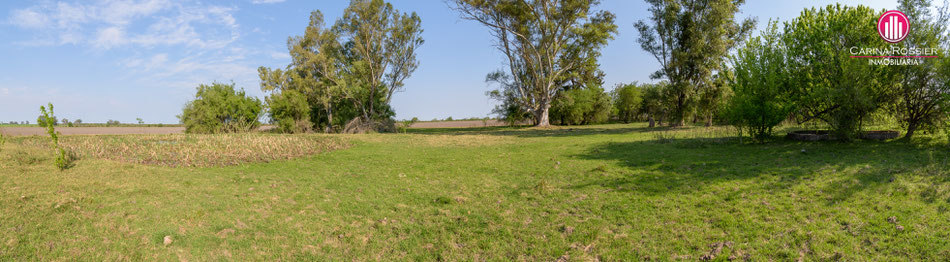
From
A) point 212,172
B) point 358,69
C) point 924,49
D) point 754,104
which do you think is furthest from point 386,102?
point 924,49

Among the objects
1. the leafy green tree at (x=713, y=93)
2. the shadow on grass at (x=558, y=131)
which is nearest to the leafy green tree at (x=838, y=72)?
the shadow on grass at (x=558, y=131)

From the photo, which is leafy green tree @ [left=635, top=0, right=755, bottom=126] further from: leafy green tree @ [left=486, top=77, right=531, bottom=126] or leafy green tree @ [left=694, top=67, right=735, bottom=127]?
leafy green tree @ [left=486, top=77, right=531, bottom=126]

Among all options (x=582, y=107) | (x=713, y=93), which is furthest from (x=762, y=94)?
(x=582, y=107)

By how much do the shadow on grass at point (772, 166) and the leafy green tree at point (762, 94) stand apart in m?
1.19

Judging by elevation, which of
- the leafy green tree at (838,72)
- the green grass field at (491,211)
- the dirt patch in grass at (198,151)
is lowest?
the green grass field at (491,211)

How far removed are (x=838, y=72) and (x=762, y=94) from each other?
2225 millimetres

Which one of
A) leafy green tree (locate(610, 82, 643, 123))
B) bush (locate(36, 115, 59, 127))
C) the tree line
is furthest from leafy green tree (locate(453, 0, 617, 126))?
bush (locate(36, 115, 59, 127))

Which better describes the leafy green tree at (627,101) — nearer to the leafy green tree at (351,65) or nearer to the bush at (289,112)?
the leafy green tree at (351,65)

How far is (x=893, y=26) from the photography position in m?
13.3

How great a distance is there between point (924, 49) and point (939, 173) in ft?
27.4

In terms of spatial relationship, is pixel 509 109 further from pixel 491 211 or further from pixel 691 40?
pixel 491 211

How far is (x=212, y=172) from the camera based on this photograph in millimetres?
9906

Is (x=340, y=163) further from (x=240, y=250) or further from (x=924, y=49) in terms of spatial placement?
(x=924, y=49)

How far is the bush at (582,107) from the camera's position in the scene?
43875 millimetres
